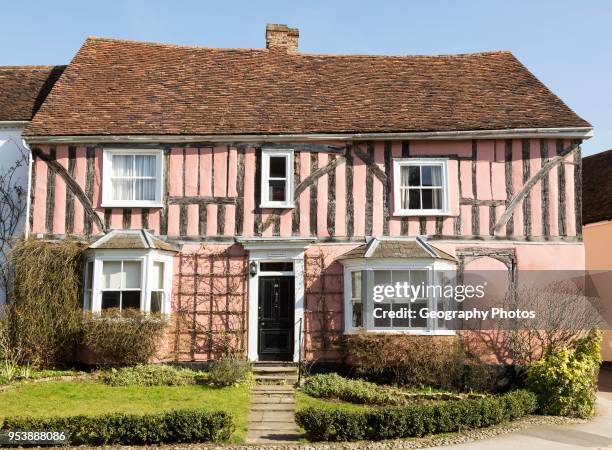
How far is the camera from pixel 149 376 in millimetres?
14508

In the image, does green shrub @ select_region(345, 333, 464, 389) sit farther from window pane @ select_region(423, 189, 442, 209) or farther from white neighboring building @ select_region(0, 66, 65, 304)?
white neighboring building @ select_region(0, 66, 65, 304)

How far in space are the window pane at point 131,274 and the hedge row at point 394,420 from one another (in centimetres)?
671

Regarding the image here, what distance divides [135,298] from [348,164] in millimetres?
6516

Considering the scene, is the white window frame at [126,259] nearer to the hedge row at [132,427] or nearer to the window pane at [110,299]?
the window pane at [110,299]

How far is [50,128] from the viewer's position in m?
Result: 16.5

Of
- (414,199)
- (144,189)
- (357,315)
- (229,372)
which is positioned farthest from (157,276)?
(414,199)

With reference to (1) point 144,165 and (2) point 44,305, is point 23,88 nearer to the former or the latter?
(1) point 144,165

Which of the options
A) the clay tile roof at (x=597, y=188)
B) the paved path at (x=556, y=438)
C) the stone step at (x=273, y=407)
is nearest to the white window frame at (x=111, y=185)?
the stone step at (x=273, y=407)

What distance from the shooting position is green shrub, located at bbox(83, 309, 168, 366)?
15.0 meters

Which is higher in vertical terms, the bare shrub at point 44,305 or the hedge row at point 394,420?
the bare shrub at point 44,305

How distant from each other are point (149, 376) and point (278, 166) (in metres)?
6.32

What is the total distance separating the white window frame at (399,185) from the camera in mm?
16391

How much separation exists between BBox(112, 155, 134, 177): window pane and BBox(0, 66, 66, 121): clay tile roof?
3.53 m

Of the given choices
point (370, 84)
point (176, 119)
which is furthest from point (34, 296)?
point (370, 84)
